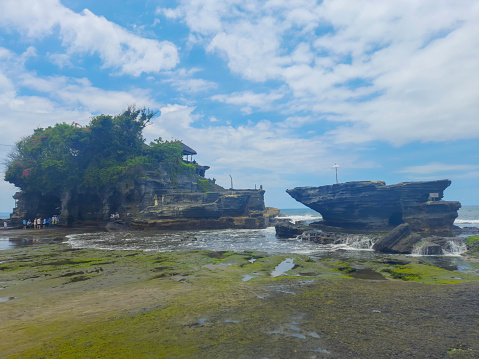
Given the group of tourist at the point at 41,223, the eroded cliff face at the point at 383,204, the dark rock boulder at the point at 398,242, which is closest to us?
the dark rock boulder at the point at 398,242

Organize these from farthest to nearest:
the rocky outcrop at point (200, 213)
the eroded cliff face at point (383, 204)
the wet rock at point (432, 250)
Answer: the rocky outcrop at point (200, 213) < the eroded cliff face at point (383, 204) < the wet rock at point (432, 250)

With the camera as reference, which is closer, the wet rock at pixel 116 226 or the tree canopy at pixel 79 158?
the wet rock at pixel 116 226

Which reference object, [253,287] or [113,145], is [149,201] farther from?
[253,287]

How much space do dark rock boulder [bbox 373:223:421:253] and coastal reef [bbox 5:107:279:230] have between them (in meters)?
27.3

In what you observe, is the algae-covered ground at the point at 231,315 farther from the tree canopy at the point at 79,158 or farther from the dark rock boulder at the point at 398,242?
the tree canopy at the point at 79,158

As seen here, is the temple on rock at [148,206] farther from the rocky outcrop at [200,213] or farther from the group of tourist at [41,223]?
the group of tourist at [41,223]

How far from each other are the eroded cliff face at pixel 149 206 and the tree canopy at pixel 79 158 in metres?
2.17

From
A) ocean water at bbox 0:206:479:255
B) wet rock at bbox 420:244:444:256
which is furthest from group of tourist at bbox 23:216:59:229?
wet rock at bbox 420:244:444:256

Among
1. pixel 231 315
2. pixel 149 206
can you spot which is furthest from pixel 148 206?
pixel 231 315

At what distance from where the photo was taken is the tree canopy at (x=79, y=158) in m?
45.9

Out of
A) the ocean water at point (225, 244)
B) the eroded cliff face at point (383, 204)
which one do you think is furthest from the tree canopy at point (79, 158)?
the eroded cliff face at point (383, 204)

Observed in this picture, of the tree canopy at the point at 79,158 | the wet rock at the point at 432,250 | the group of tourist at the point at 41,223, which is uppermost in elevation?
the tree canopy at the point at 79,158

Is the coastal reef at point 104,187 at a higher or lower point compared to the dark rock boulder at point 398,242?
higher

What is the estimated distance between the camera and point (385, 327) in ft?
18.5
